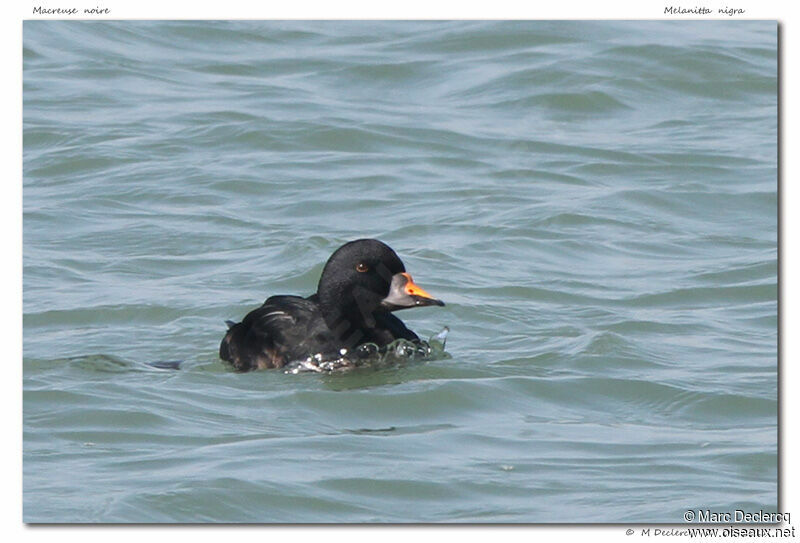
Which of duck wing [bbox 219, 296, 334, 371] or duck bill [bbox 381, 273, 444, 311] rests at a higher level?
duck bill [bbox 381, 273, 444, 311]

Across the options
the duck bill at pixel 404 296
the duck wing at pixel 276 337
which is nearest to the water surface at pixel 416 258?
the duck wing at pixel 276 337

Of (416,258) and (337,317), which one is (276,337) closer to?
(337,317)

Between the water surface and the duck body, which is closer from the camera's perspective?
the water surface

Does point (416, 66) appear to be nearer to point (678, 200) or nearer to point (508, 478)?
point (678, 200)

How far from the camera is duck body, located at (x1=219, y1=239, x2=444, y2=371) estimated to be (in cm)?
1001

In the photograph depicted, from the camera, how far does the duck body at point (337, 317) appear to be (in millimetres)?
10008

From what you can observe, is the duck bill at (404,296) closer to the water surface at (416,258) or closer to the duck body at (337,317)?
the duck body at (337,317)

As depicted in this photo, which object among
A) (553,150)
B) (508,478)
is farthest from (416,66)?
(508,478)

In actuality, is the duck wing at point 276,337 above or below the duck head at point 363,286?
below

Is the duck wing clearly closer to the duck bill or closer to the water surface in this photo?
the water surface

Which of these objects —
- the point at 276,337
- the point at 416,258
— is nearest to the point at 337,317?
the point at 276,337

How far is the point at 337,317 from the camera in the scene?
10.1 meters

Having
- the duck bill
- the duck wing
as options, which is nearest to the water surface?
the duck wing

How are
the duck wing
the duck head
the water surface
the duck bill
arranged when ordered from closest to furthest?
the water surface
the duck wing
the duck head
the duck bill
